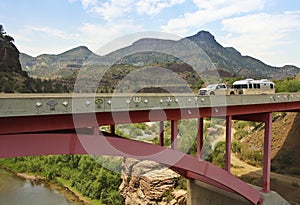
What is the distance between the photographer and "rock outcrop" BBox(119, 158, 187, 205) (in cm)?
1834

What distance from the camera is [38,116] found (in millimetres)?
6973

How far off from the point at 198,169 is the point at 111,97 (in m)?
5.06

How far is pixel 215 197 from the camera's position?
48.9 feet

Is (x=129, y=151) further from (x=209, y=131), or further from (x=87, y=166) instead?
(x=209, y=131)

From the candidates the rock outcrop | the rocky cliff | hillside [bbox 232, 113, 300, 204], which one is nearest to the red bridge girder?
the rock outcrop

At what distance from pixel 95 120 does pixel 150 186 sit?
11.9 m

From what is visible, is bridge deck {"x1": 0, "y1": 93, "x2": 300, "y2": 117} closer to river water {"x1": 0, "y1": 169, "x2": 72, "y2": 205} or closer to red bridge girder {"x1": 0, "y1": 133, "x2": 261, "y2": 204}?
red bridge girder {"x1": 0, "y1": 133, "x2": 261, "y2": 204}

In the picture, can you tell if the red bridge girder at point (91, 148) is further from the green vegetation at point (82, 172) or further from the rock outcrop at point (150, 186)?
the green vegetation at point (82, 172)

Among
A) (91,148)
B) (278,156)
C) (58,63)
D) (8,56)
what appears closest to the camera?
(91,148)

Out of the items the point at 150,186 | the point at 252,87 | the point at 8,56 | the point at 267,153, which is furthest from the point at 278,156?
the point at 8,56

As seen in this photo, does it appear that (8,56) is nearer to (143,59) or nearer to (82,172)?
(143,59)

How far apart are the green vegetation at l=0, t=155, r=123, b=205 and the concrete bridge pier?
7714mm

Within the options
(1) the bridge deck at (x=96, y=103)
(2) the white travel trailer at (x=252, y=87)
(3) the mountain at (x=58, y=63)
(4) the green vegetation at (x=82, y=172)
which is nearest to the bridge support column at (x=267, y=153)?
(2) the white travel trailer at (x=252, y=87)

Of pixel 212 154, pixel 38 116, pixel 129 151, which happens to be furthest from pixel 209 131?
pixel 38 116
